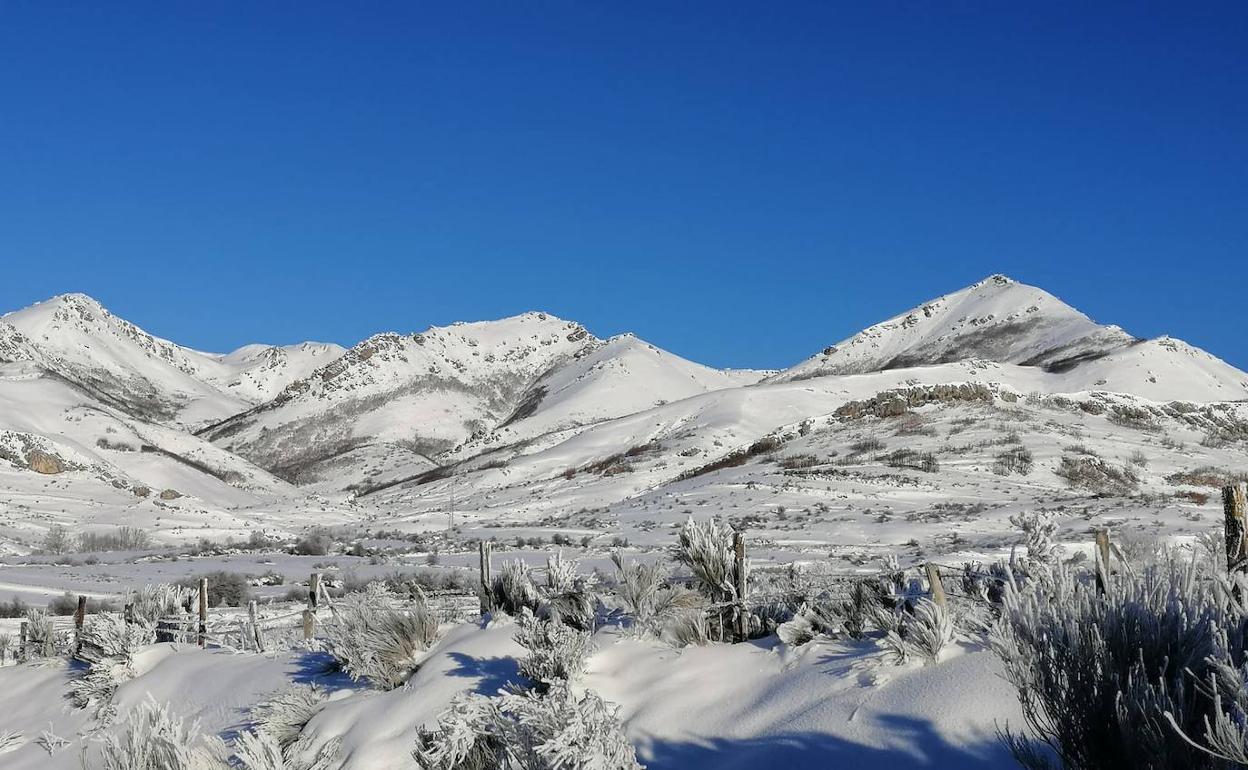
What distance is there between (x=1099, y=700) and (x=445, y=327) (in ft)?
550

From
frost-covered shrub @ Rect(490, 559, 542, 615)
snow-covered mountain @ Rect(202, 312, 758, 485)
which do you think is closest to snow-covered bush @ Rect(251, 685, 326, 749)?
frost-covered shrub @ Rect(490, 559, 542, 615)

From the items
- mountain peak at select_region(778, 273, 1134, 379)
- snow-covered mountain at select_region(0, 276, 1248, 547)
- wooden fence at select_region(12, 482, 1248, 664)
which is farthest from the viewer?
mountain peak at select_region(778, 273, 1134, 379)

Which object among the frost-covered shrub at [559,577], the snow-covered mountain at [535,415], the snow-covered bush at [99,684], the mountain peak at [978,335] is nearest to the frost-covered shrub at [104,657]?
the snow-covered bush at [99,684]

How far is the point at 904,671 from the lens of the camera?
26.5 feet

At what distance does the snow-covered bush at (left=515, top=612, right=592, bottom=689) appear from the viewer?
935cm

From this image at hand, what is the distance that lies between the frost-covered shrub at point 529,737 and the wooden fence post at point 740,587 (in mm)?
2138

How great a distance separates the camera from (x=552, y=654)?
9.38 m

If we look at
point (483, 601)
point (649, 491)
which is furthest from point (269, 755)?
point (649, 491)

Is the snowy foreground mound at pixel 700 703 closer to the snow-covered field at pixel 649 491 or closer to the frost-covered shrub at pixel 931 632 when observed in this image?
the snow-covered field at pixel 649 491

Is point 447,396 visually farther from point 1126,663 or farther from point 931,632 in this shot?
point 1126,663

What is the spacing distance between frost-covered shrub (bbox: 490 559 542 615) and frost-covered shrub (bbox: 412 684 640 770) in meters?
3.77

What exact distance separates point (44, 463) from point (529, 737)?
214 feet

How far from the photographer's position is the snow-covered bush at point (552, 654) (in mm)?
A: 9352

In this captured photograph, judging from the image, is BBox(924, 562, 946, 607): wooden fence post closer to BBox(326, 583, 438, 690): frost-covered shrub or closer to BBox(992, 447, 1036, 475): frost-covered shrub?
BBox(326, 583, 438, 690): frost-covered shrub
